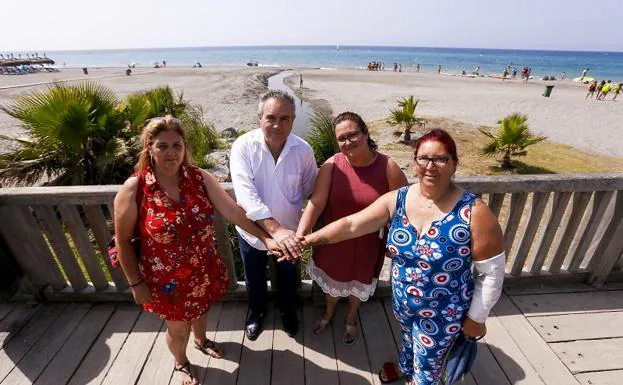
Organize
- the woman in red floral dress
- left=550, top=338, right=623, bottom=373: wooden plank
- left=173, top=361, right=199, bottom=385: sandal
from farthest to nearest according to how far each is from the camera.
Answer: left=550, top=338, right=623, bottom=373: wooden plank
left=173, top=361, right=199, bottom=385: sandal
the woman in red floral dress

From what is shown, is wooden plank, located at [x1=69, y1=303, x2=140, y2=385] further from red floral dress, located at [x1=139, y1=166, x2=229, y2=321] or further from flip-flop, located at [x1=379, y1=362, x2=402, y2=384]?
flip-flop, located at [x1=379, y1=362, x2=402, y2=384]

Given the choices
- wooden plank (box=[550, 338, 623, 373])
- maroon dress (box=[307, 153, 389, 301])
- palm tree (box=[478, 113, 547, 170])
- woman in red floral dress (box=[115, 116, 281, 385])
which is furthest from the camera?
palm tree (box=[478, 113, 547, 170])

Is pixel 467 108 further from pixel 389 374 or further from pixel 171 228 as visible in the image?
pixel 171 228

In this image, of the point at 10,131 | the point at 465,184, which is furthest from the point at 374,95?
the point at 465,184

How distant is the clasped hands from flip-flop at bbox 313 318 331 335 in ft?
3.47

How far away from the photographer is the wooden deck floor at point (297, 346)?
252cm

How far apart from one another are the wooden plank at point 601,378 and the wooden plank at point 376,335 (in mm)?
1381

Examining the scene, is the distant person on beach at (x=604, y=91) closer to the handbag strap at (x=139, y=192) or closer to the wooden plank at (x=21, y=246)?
the handbag strap at (x=139, y=192)

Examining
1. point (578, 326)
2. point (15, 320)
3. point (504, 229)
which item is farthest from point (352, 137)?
point (15, 320)

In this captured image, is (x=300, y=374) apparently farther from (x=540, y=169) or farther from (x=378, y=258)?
(x=540, y=169)

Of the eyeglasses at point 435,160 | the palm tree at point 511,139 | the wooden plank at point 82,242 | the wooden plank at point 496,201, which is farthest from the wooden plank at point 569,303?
the palm tree at point 511,139

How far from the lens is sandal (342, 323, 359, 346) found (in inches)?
111

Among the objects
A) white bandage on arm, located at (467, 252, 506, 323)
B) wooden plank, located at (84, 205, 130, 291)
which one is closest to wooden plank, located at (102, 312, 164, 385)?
wooden plank, located at (84, 205, 130, 291)

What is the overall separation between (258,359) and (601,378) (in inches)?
104
